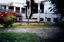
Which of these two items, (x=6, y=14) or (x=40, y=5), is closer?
(x=6, y=14)

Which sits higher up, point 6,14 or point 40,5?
point 40,5

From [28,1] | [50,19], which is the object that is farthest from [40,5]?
[50,19]

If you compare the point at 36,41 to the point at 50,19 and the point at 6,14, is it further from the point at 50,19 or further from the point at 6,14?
the point at 50,19

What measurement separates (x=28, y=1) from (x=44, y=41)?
48.9 ft

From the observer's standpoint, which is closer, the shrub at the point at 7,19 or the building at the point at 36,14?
the shrub at the point at 7,19

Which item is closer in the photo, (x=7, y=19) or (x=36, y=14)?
(x=7, y=19)

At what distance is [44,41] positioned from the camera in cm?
505

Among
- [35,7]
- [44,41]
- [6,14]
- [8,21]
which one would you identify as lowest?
[44,41]

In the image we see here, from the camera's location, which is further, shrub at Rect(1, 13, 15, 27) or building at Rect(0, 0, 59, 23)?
building at Rect(0, 0, 59, 23)

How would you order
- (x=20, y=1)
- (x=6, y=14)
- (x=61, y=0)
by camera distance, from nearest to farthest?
(x=61, y=0) < (x=6, y=14) < (x=20, y=1)

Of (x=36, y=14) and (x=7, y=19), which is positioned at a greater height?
(x=36, y=14)

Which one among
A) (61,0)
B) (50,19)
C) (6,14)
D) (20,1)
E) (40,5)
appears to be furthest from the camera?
(40,5)

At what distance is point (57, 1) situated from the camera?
16.5ft

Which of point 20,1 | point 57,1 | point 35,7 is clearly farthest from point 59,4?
point 35,7
